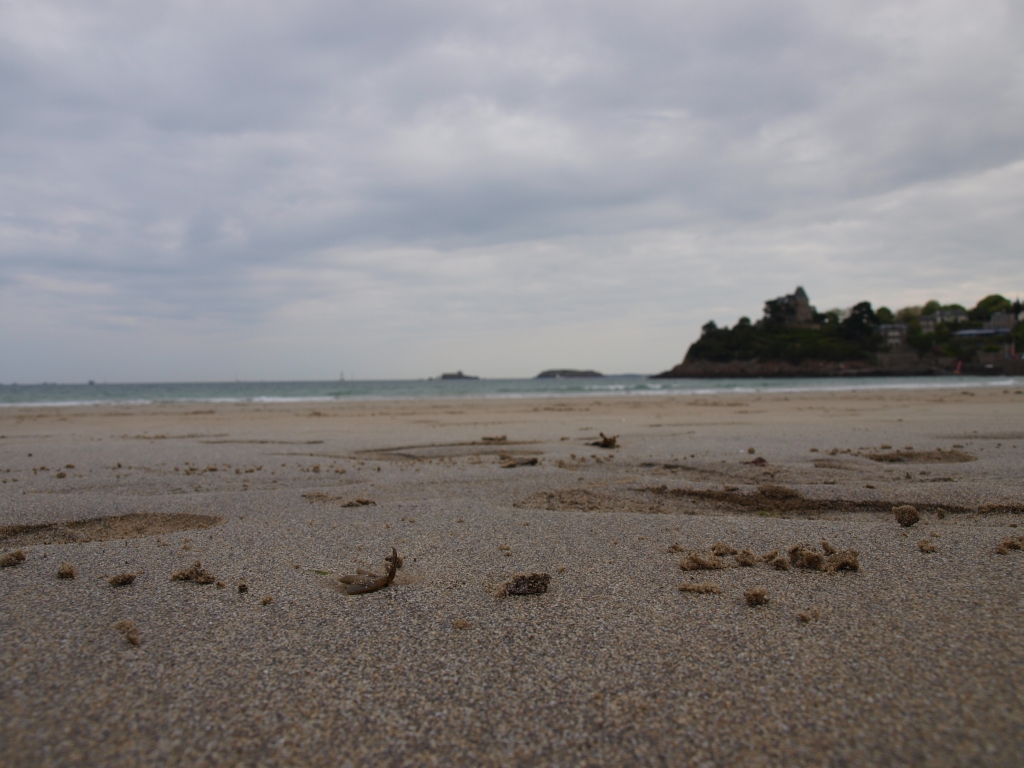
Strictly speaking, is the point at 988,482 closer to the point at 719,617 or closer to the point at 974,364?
the point at 719,617

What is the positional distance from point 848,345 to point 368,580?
101121mm

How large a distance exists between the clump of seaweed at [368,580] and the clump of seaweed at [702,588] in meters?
1.16

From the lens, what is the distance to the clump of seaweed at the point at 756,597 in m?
2.12

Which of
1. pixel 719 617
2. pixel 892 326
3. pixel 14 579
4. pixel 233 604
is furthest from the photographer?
pixel 892 326

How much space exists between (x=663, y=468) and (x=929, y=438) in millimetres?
4227

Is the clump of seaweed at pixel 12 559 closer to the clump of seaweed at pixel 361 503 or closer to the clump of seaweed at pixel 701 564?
the clump of seaweed at pixel 361 503

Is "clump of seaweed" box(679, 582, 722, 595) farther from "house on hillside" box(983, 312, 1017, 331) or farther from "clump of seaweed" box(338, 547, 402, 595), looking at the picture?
"house on hillside" box(983, 312, 1017, 331)

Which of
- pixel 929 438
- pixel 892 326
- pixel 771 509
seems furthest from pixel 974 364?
pixel 771 509

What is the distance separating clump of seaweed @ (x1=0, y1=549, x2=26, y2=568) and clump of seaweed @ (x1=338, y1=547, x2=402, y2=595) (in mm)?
1530

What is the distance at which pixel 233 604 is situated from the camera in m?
2.22

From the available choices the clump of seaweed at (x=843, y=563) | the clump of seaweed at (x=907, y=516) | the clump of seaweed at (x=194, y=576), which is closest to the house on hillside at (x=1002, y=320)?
the clump of seaweed at (x=907, y=516)

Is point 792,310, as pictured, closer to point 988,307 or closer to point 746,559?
point 988,307

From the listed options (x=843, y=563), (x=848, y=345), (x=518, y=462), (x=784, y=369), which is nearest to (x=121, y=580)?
(x=843, y=563)

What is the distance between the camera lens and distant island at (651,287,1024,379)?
8219 cm
